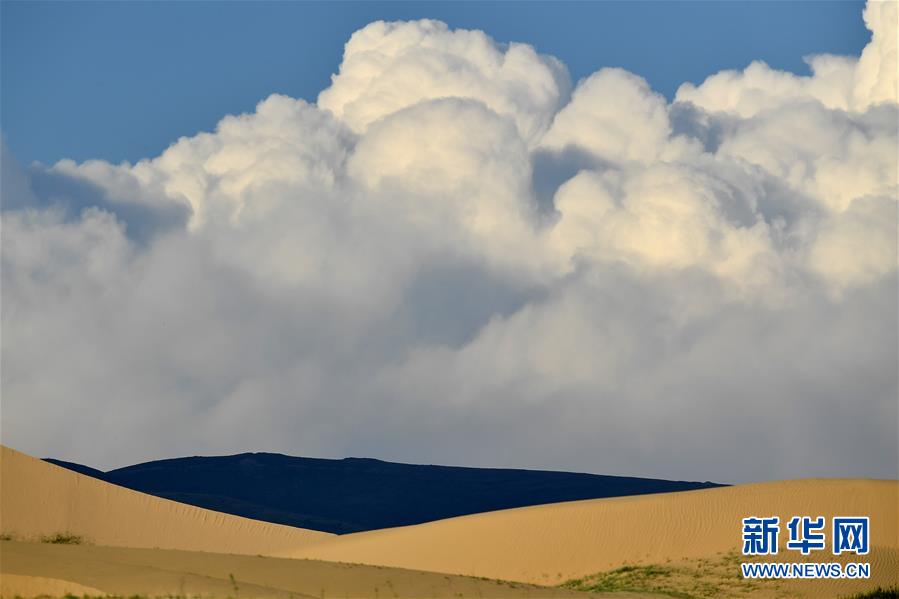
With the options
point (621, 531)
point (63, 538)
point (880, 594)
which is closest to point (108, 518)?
point (63, 538)

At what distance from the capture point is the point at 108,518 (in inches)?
2397

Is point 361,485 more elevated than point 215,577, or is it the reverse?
point 361,485

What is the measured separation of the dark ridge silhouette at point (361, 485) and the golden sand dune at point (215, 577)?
101 meters

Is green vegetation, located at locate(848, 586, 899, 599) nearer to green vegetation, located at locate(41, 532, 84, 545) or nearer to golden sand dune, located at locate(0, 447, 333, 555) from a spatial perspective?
golden sand dune, located at locate(0, 447, 333, 555)

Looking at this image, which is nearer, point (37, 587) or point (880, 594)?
point (37, 587)

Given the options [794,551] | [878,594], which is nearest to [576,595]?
[878,594]

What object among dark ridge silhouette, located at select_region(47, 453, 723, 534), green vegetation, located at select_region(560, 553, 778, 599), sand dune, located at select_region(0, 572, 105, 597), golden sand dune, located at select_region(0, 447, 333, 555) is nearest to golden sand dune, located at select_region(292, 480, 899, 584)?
green vegetation, located at select_region(560, 553, 778, 599)

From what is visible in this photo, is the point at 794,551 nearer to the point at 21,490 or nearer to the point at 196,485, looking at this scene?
the point at 21,490

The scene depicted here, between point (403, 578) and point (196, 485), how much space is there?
119 meters

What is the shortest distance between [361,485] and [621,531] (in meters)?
102

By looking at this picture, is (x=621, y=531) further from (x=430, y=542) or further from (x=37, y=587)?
(x=37, y=587)

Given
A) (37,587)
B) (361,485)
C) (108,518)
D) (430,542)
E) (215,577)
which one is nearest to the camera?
(37,587)

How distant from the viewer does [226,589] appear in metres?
23.6

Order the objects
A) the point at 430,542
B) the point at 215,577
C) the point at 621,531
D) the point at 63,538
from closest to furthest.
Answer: the point at 215,577, the point at 621,531, the point at 430,542, the point at 63,538
